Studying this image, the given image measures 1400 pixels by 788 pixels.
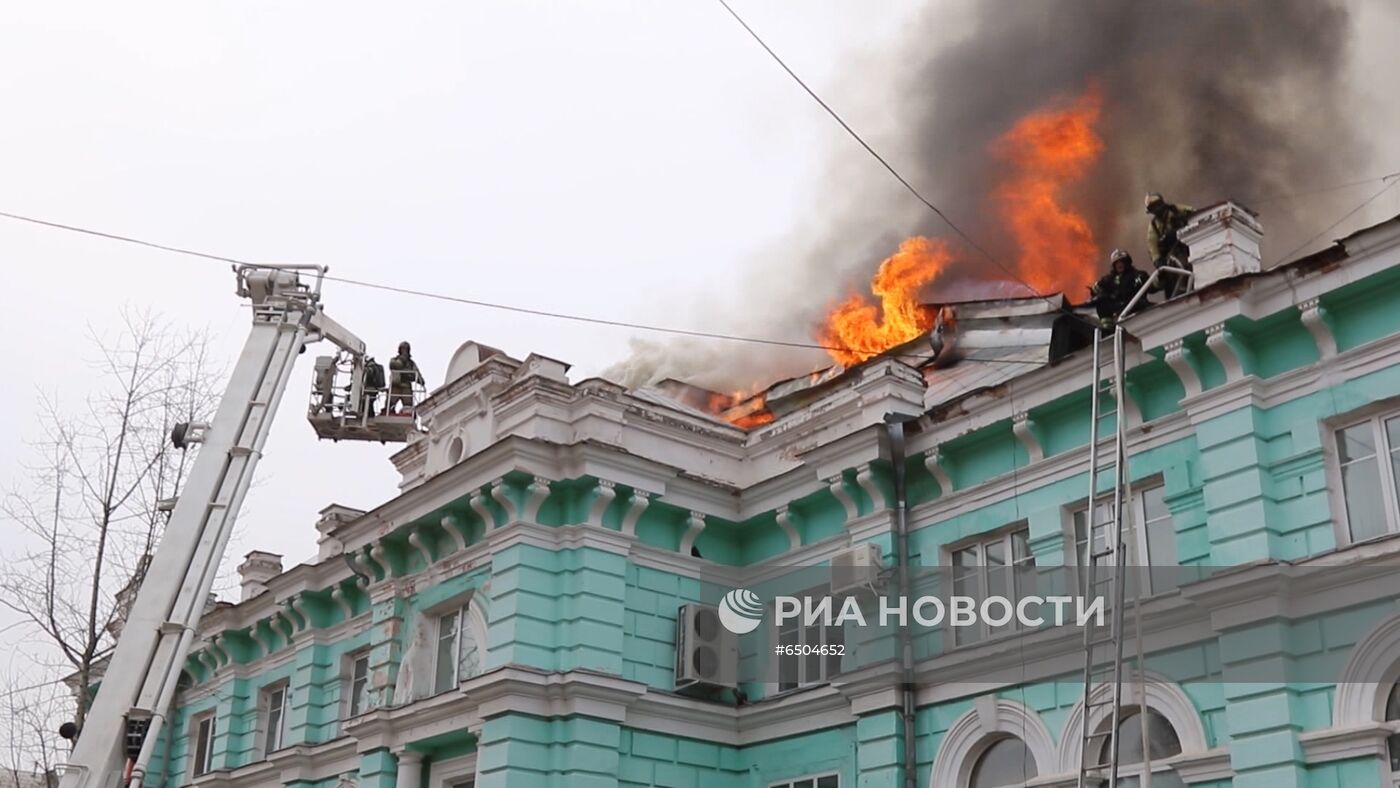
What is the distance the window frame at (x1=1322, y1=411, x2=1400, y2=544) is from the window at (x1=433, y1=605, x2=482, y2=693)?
1088cm

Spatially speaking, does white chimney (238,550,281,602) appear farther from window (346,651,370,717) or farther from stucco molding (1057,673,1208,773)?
stucco molding (1057,673,1208,773)

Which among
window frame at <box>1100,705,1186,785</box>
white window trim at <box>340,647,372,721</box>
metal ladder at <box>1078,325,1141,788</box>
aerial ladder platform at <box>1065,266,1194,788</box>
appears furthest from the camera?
white window trim at <box>340,647,372,721</box>

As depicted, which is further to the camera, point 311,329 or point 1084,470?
point 311,329

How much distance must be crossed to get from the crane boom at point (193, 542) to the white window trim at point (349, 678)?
25.4ft

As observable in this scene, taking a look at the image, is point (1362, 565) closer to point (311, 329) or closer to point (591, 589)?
point (591, 589)

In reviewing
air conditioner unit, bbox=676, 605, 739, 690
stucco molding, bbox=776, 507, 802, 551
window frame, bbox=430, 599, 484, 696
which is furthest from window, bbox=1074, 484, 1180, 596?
window frame, bbox=430, 599, 484, 696

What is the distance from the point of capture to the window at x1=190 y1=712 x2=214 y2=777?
2680cm

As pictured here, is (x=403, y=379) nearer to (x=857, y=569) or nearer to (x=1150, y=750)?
(x=857, y=569)

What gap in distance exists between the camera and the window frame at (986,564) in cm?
1639

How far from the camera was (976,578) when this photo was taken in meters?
17.0

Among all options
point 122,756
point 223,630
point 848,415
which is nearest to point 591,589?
point 848,415

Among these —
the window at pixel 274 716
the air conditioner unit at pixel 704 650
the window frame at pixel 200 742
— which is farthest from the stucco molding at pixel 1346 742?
the window frame at pixel 200 742

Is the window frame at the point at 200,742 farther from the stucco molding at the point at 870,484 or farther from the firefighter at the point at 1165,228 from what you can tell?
the firefighter at the point at 1165,228

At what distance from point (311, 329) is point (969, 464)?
828cm
